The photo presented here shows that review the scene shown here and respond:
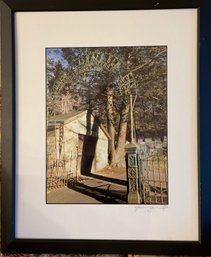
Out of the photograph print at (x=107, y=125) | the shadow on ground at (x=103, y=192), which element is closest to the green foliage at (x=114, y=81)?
the photograph print at (x=107, y=125)

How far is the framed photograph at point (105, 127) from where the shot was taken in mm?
523

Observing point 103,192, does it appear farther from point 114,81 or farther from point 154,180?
point 114,81

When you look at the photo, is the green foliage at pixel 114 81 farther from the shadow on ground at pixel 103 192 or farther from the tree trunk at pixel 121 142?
the shadow on ground at pixel 103 192

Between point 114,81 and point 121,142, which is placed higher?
point 114,81

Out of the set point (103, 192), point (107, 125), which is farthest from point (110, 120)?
point (103, 192)

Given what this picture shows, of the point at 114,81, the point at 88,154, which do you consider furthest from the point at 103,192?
the point at 114,81

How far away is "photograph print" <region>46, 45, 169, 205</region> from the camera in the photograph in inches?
20.7

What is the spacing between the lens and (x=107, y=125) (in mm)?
529

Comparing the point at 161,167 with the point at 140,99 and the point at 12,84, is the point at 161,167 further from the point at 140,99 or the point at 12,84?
the point at 12,84

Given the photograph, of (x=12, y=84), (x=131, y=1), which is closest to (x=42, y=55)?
(x=12, y=84)

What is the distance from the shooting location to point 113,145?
0.53 meters

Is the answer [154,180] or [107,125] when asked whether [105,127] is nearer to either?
[107,125]

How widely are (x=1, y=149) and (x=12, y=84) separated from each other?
0.11 meters

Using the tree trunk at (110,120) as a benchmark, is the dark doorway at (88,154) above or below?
below
